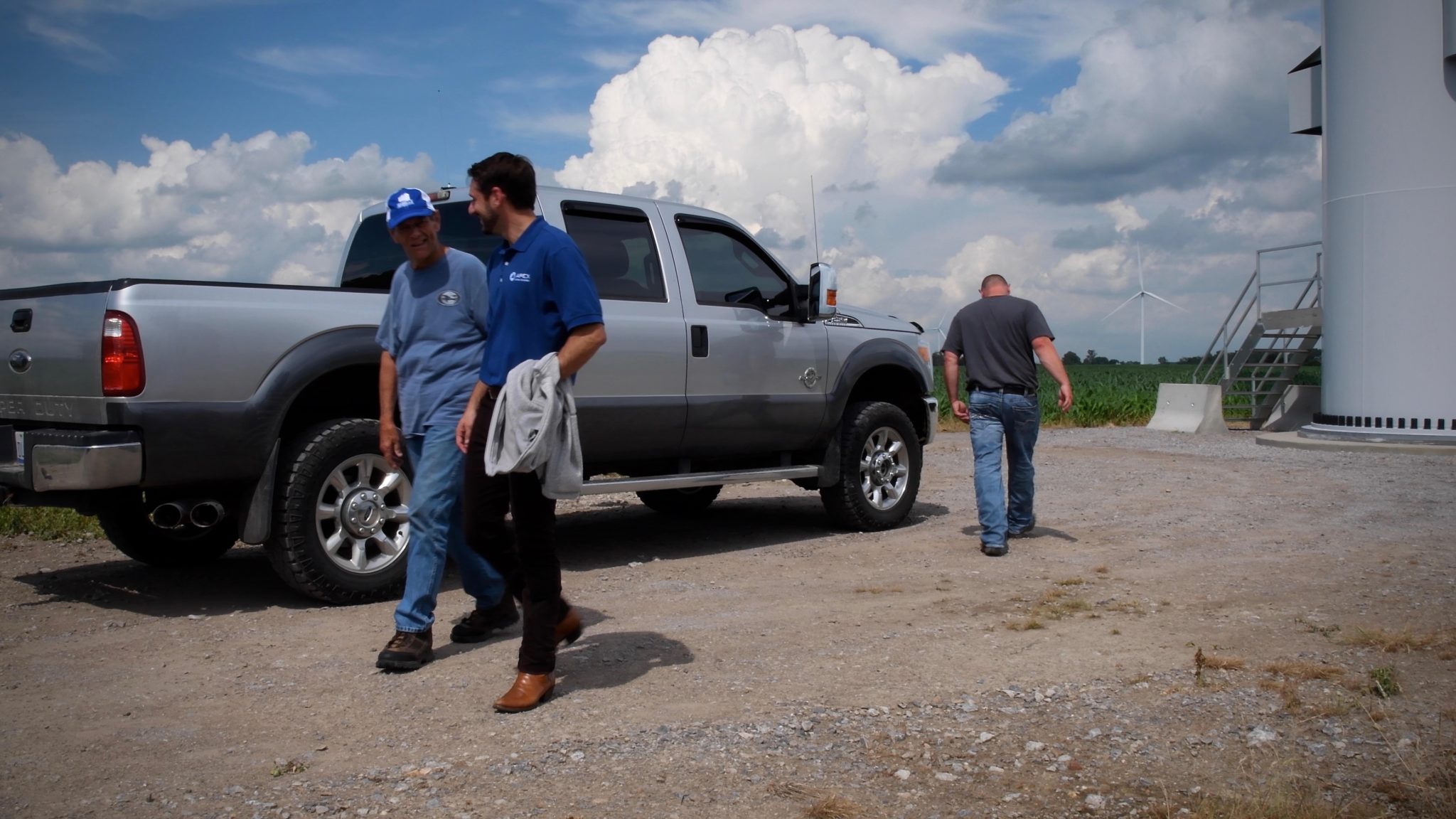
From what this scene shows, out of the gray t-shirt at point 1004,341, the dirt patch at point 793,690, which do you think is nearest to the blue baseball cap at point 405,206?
the dirt patch at point 793,690

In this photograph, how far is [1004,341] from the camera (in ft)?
24.7

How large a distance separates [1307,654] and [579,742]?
298cm

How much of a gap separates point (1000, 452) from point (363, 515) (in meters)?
4.12

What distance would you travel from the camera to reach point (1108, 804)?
3.19 meters

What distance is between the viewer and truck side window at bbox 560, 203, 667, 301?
22.3 feet

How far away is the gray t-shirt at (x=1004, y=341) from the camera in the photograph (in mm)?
7527

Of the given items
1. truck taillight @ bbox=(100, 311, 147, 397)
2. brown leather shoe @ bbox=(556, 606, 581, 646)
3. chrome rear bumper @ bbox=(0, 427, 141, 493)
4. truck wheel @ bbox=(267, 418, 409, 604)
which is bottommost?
brown leather shoe @ bbox=(556, 606, 581, 646)

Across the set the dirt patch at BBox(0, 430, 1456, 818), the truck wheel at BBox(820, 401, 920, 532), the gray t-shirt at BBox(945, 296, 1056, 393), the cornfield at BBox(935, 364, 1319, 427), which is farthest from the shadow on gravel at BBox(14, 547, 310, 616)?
the cornfield at BBox(935, 364, 1319, 427)

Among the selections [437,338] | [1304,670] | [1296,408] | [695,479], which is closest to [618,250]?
[695,479]

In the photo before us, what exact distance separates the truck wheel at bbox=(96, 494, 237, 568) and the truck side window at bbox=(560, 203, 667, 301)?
8.48ft

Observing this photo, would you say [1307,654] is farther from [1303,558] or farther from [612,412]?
[612,412]

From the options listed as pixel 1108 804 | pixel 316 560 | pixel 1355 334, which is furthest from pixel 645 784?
pixel 1355 334

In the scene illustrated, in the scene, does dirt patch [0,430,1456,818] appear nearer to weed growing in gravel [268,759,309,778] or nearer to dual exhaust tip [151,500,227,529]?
weed growing in gravel [268,759,309,778]

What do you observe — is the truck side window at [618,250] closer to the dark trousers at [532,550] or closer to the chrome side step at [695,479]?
the chrome side step at [695,479]
